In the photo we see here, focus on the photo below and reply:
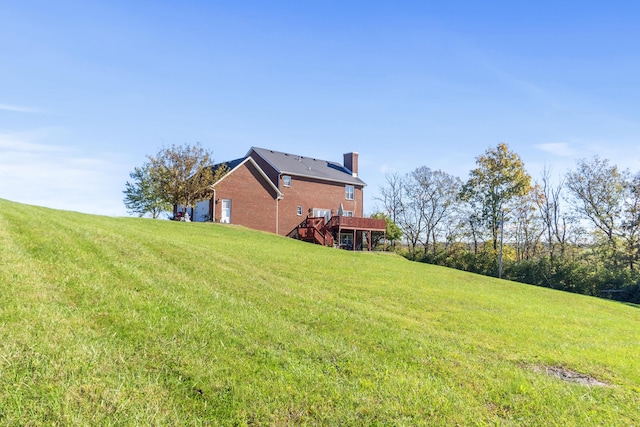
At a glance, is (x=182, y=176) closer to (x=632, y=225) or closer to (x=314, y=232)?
(x=314, y=232)

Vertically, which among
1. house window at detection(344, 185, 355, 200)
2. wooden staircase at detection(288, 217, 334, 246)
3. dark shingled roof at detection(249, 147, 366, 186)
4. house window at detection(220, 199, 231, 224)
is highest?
dark shingled roof at detection(249, 147, 366, 186)

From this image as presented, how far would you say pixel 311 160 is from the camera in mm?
43500

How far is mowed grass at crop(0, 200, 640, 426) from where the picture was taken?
4098mm

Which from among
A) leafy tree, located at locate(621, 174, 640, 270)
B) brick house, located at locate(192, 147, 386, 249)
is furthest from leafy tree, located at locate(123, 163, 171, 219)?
leafy tree, located at locate(621, 174, 640, 270)

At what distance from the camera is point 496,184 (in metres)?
40.8

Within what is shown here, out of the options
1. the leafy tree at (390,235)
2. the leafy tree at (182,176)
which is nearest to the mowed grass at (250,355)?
the leafy tree at (182,176)

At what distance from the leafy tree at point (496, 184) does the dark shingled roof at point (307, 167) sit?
1094 centimetres

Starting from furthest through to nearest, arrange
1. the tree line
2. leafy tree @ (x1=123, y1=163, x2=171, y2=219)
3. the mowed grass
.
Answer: leafy tree @ (x1=123, y1=163, x2=171, y2=219), the tree line, the mowed grass

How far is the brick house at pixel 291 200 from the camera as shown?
114 ft

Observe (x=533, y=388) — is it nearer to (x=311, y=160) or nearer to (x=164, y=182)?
(x=164, y=182)

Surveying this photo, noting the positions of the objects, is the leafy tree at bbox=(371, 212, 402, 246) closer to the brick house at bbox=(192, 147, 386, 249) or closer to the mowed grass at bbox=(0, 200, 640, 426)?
the brick house at bbox=(192, 147, 386, 249)

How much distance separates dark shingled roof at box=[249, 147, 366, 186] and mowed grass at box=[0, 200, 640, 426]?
29.0 m

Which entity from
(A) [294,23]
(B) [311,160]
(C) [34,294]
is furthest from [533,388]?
(B) [311,160]

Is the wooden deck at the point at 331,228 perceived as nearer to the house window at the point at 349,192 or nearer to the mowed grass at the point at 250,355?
the house window at the point at 349,192
